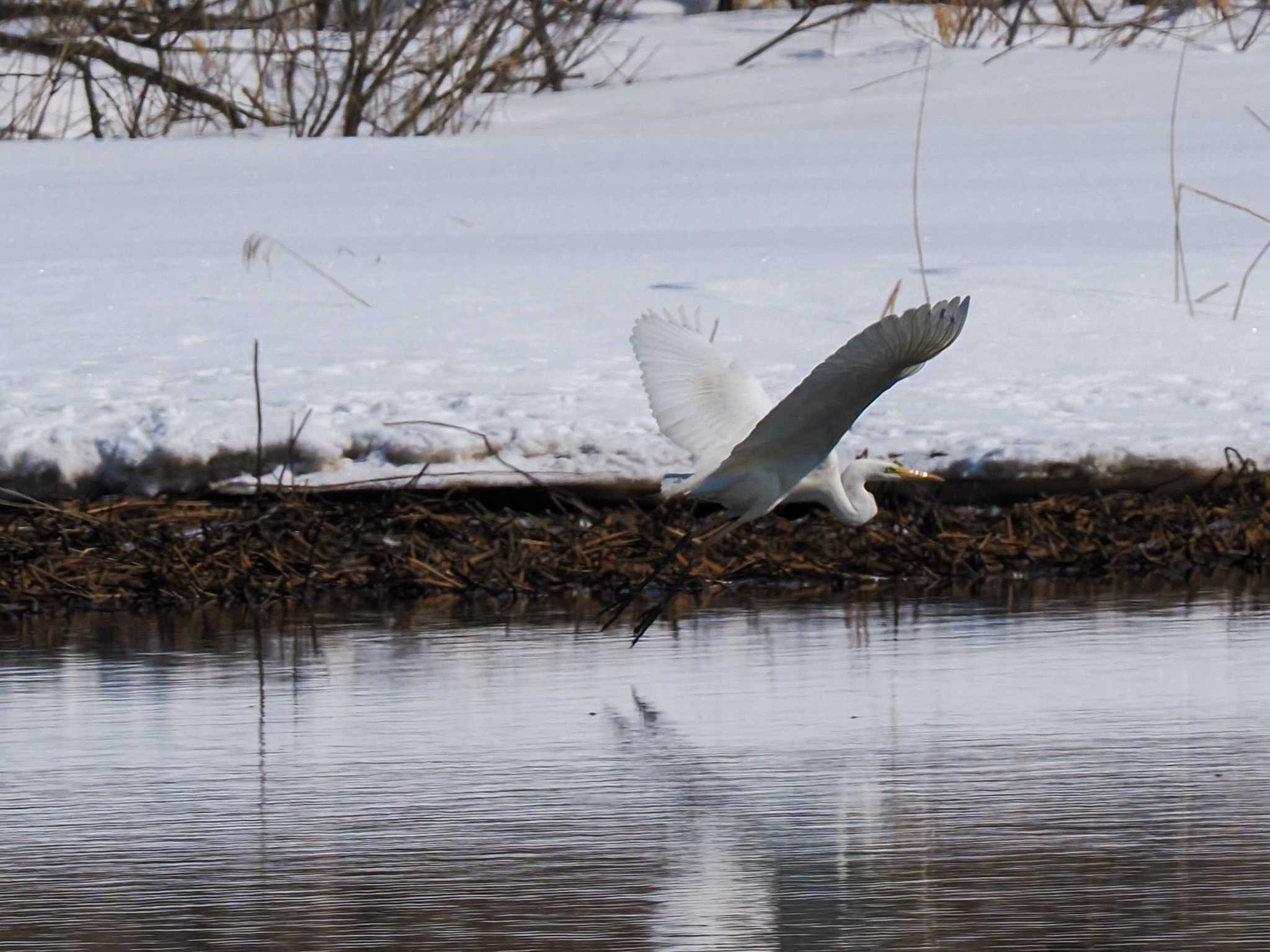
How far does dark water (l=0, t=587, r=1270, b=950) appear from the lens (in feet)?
10.6

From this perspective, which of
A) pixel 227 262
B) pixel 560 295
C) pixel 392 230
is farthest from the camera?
pixel 392 230

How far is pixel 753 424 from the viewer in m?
6.06

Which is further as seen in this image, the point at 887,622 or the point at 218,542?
the point at 218,542

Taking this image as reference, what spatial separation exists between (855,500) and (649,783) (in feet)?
6.95

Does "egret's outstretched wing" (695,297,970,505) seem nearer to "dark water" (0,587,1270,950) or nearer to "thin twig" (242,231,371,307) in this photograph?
"dark water" (0,587,1270,950)

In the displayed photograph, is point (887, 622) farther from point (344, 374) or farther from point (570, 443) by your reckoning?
point (344, 374)

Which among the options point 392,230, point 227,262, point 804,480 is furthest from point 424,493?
point 392,230

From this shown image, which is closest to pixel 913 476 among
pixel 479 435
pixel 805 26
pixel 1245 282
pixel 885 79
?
pixel 479 435

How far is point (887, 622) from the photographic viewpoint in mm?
5965

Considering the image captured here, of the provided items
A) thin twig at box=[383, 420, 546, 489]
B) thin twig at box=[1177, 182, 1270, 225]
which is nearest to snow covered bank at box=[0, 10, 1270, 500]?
thin twig at box=[383, 420, 546, 489]

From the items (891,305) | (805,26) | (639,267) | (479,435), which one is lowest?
(479,435)

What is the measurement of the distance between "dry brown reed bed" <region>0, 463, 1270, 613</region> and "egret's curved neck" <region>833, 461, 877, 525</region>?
26.9 inches

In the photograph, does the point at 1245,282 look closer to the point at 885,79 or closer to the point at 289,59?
the point at 885,79

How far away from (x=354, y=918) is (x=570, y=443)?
400cm
